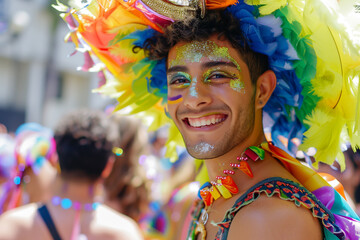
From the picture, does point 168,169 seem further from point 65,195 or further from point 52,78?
point 52,78

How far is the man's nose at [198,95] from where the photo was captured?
214cm

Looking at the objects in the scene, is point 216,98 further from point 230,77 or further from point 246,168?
point 246,168

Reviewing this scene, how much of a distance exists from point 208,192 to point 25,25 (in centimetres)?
1776

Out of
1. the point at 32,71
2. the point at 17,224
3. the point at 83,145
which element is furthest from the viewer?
→ the point at 32,71

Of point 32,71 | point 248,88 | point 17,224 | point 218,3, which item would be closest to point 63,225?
point 17,224

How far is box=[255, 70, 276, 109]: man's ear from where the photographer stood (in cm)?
229

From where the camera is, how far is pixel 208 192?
7.39 ft

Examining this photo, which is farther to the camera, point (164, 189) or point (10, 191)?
point (164, 189)

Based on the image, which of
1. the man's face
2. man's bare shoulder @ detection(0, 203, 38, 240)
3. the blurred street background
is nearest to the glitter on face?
the man's face

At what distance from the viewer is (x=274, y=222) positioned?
1646 millimetres

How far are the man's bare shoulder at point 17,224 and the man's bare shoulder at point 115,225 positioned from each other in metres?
0.45

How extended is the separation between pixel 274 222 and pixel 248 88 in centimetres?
79

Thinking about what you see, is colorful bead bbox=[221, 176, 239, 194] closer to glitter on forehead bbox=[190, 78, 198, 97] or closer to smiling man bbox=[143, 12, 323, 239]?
smiling man bbox=[143, 12, 323, 239]

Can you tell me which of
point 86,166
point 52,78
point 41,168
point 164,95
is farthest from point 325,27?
point 52,78
